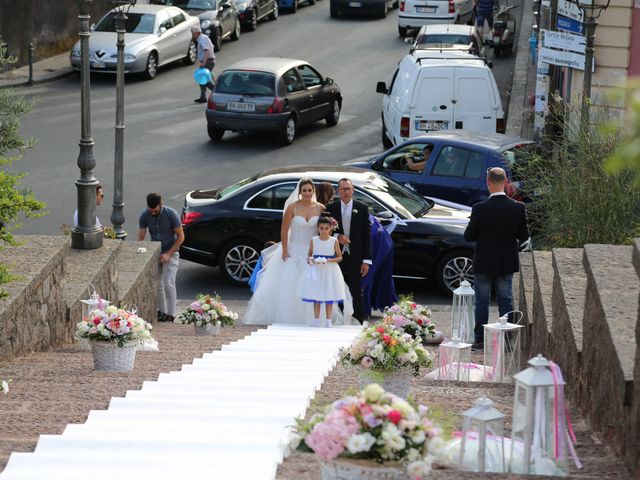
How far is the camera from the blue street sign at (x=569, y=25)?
18094mm

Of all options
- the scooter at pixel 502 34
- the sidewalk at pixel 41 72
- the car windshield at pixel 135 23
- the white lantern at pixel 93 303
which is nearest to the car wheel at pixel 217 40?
the car windshield at pixel 135 23

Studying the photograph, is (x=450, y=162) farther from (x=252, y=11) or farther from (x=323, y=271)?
(x=252, y=11)

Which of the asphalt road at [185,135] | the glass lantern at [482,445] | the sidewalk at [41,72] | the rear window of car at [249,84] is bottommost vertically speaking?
the asphalt road at [185,135]

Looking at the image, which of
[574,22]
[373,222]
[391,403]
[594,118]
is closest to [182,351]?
[373,222]

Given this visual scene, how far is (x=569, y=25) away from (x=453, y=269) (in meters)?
4.96

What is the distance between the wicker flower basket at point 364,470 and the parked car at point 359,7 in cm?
3455

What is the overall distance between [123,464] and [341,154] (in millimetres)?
18849

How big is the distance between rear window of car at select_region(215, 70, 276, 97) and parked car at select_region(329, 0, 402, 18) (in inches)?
581

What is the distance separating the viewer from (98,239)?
1188cm

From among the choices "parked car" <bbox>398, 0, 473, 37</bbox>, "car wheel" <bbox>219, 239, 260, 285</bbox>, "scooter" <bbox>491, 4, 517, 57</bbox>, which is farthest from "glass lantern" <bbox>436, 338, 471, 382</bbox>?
"parked car" <bbox>398, 0, 473, 37</bbox>

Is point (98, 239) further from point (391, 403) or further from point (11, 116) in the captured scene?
point (391, 403)

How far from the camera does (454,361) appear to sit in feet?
28.9

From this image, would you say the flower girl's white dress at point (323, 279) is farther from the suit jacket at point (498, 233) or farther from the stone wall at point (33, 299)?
the stone wall at point (33, 299)

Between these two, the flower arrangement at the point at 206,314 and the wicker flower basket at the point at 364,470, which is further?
the flower arrangement at the point at 206,314
